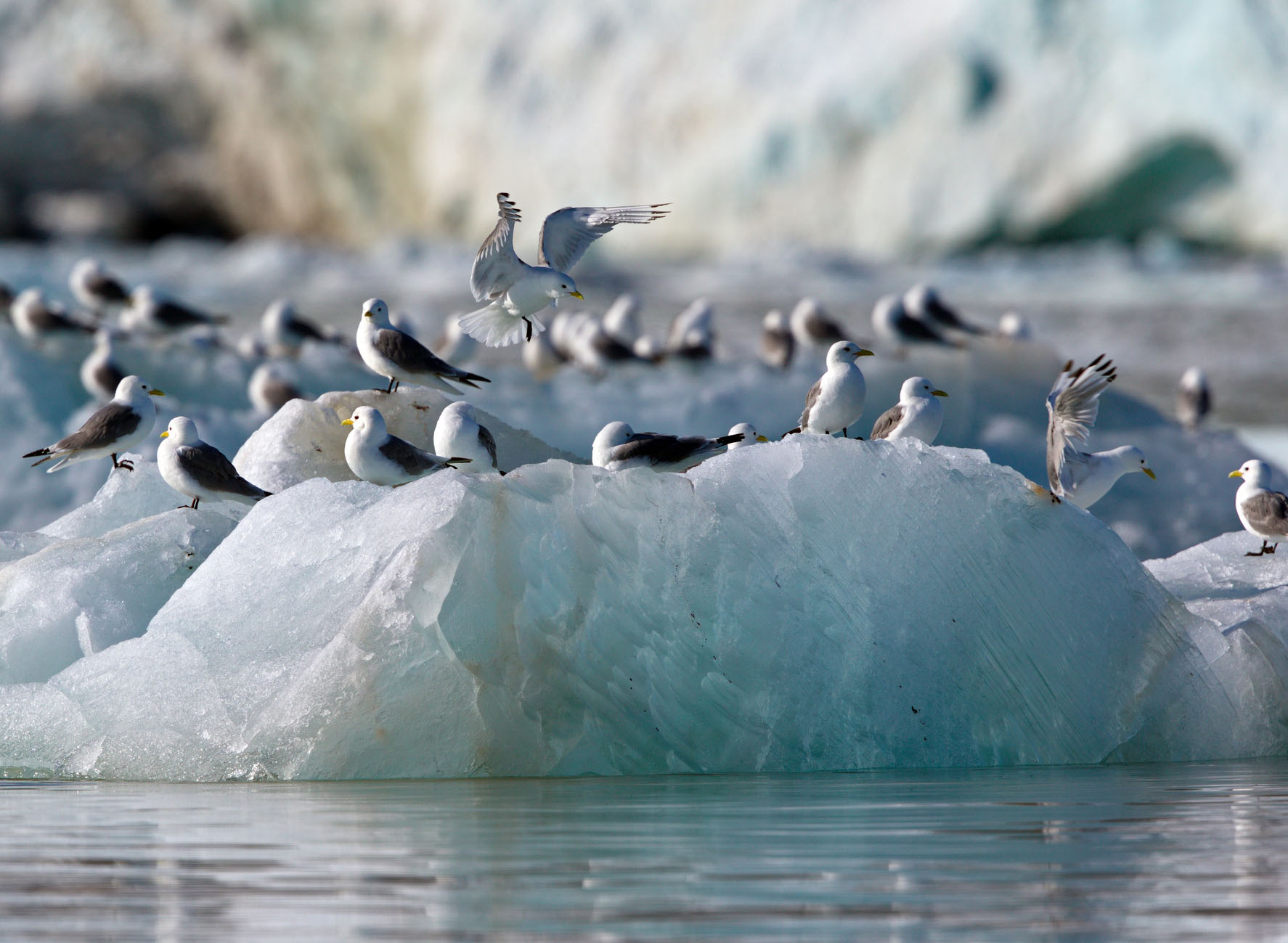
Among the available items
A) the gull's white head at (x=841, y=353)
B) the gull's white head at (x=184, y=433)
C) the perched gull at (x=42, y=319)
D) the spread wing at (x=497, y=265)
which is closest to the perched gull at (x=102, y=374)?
the perched gull at (x=42, y=319)

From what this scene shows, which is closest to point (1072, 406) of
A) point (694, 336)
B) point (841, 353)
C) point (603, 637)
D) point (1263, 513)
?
point (841, 353)

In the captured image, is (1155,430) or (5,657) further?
(1155,430)

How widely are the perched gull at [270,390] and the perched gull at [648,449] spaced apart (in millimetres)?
4379

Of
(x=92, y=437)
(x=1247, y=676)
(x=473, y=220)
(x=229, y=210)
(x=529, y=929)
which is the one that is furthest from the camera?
(x=229, y=210)

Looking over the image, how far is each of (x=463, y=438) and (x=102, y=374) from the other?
17.2ft

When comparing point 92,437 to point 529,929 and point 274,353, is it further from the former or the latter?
point 274,353

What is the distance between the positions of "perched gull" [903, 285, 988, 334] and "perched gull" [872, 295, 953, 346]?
20 centimetres

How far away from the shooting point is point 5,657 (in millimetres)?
4660

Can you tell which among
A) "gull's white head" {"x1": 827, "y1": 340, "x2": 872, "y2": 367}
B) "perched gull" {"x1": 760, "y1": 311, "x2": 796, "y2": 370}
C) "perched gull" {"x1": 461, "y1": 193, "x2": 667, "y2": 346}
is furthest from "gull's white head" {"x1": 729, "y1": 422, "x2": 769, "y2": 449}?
"perched gull" {"x1": 760, "y1": 311, "x2": 796, "y2": 370}

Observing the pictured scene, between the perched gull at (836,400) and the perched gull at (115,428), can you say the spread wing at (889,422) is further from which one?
the perched gull at (115,428)

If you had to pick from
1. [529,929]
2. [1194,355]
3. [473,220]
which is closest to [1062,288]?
[1194,355]

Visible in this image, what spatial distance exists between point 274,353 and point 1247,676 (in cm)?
802

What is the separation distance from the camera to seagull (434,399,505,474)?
16.0 ft

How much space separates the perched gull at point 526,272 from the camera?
5.22 m
